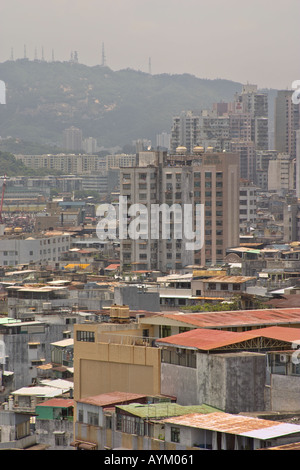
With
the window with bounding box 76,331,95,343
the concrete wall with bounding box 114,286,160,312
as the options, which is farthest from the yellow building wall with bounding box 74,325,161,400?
the concrete wall with bounding box 114,286,160,312

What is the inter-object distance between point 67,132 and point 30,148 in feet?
72.7

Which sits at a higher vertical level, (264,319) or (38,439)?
(264,319)

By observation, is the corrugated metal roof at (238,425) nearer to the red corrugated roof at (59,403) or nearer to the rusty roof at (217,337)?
the rusty roof at (217,337)

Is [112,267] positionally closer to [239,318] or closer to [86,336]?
[239,318]

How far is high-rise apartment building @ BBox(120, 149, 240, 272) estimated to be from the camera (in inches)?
1480

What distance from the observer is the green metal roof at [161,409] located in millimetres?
9719

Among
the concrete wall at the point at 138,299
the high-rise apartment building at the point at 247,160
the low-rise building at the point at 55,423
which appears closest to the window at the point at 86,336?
the low-rise building at the point at 55,423

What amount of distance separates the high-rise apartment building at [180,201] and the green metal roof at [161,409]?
2639 cm

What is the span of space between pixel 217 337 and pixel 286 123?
101395 mm

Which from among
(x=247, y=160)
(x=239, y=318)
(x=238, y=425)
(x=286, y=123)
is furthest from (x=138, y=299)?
(x=286, y=123)

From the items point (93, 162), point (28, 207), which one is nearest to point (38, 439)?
point (28, 207)

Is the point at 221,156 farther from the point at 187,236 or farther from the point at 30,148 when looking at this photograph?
the point at 30,148

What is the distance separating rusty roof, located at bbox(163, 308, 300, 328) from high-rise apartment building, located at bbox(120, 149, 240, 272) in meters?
23.2
